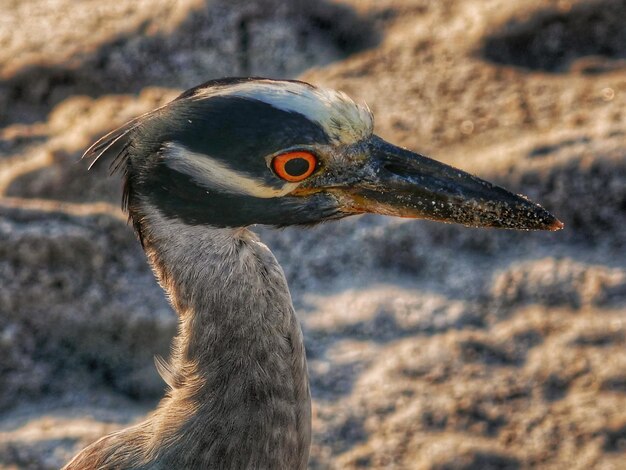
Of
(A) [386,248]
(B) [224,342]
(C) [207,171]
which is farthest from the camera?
(A) [386,248]

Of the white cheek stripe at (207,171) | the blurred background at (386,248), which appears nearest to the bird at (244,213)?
the white cheek stripe at (207,171)

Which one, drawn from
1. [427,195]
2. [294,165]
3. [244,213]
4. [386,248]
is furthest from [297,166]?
[386,248]

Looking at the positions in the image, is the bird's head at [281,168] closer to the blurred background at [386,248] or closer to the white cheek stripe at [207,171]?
the white cheek stripe at [207,171]

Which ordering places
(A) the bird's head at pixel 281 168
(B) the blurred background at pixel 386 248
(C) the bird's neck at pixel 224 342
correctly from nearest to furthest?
(A) the bird's head at pixel 281 168 → (C) the bird's neck at pixel 224 342 → (B) the blurred background at pixel 386 248

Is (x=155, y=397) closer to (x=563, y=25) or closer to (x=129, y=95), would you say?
(x=129, y=95)

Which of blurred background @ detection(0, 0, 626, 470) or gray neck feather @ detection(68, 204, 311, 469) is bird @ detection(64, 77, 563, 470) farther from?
blurred background @ detection(0, 0, 626, 470)

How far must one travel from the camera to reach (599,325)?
376 cm

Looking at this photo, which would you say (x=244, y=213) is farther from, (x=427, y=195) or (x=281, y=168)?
(x=427, y=195)

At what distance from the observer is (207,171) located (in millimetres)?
2396

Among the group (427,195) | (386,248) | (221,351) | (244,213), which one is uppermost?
(386,248)

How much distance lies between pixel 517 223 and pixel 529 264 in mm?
1471

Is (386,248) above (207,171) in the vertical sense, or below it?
above

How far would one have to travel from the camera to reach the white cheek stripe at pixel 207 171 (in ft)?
Answer: 7.83

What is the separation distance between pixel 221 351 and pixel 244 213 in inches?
15.4
